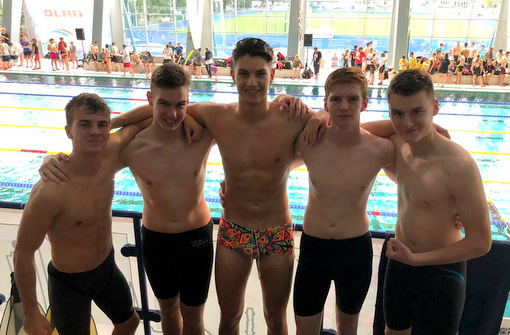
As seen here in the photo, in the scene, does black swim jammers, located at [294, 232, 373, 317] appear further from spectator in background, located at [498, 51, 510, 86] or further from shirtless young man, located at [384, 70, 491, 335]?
spectator in background, located at [498, 51, 510, 86]

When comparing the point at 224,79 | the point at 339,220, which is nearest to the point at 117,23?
the point at 224,79

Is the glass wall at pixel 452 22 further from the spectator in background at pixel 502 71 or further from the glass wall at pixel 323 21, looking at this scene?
the spectator in background at pixel 502 71

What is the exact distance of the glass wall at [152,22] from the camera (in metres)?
21.0

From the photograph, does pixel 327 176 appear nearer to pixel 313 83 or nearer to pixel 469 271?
pixel 469 271

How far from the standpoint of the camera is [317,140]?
2.10m

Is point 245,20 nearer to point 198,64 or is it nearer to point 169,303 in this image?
point 198,64

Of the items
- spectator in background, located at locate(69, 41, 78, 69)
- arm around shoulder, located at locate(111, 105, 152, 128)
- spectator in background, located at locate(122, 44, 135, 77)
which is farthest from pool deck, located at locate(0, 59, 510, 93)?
arm around shoulder, located at locate(111, 105, 152, 128)

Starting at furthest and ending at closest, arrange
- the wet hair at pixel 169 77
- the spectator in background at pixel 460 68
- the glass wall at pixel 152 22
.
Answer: the glass wall at pixel 152 22, the spectator in background at pixel 460 68, the wet hair at pixel 169 77

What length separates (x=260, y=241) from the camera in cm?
216

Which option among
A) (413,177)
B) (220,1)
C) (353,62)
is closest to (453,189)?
(413,177)

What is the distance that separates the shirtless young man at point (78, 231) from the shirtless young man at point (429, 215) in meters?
1.38

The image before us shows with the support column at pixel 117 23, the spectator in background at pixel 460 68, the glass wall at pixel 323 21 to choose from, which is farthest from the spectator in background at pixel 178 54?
the spectator in background at pixel 460 68

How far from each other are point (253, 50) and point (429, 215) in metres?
1.15

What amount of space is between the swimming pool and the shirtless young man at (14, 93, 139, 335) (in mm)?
4174
